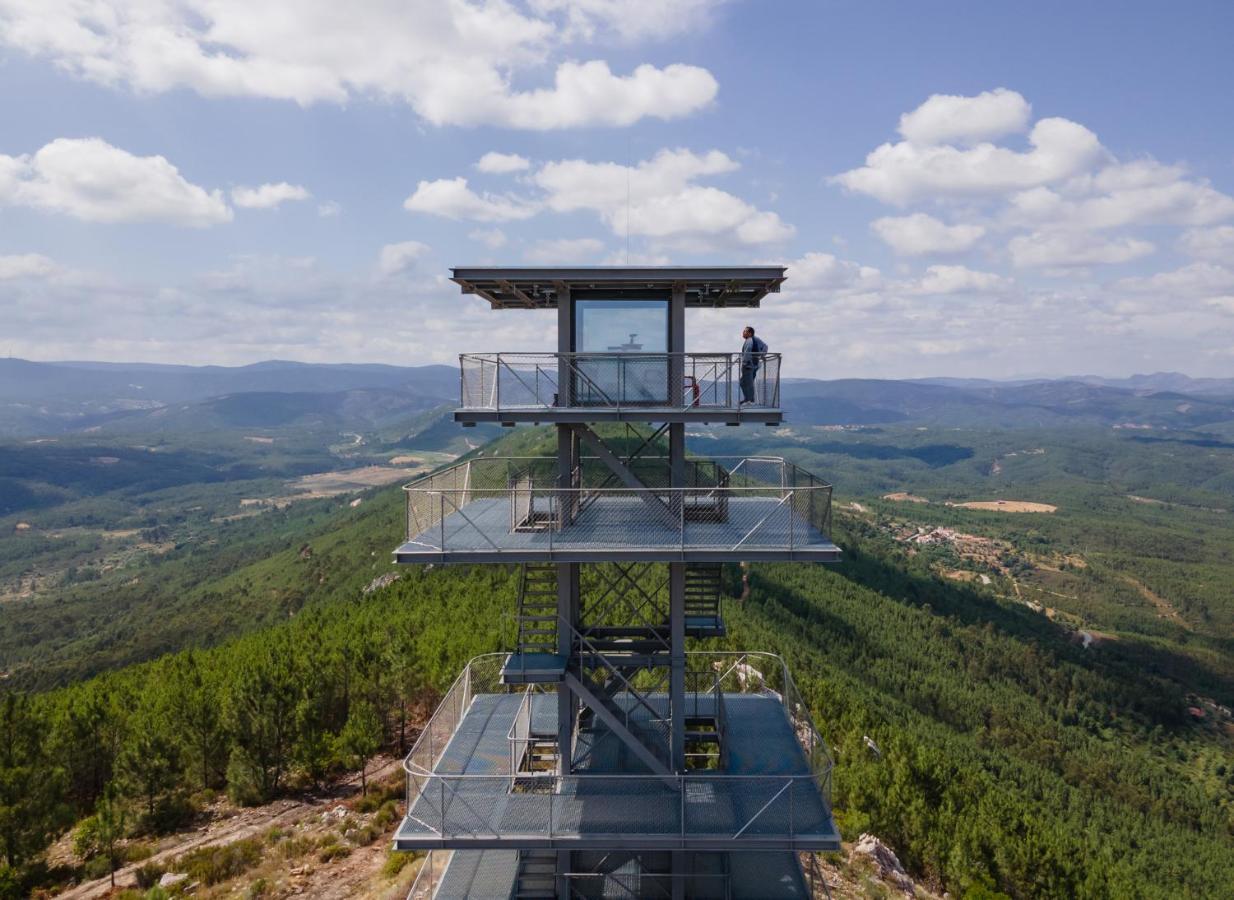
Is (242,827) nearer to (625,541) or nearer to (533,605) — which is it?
(533,605)

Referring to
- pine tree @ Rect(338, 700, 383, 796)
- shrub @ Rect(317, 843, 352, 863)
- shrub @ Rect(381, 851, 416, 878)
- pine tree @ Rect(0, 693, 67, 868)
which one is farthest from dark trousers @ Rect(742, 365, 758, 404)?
pine tree @ Rect(0, 693, 67, 868)

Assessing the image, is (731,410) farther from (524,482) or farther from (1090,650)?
(1090,650)

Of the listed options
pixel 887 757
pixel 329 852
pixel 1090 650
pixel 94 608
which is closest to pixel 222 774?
pixel 329 852

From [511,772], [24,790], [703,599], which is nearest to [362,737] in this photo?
[24,790]

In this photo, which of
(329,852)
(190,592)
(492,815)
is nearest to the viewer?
(492,815)

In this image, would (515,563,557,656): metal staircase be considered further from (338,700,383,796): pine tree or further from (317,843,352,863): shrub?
(338,700,383,796): pine tree
